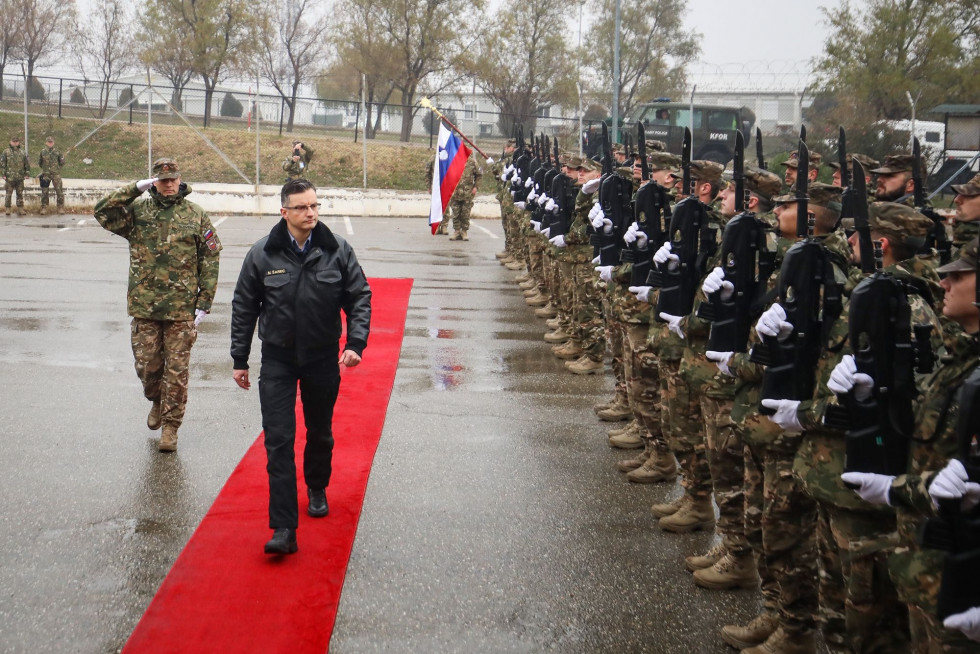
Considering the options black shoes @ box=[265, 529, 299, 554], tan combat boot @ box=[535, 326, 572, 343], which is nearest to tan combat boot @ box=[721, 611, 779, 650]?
black shoes @ box=[265, 529, 299, 554]

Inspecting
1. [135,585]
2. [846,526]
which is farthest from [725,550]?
[135,585]

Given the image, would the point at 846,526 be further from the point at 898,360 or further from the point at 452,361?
the point at 452,361

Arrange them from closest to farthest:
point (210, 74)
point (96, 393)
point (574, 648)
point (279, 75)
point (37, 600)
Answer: point (574, 648) < point (37, 600) < point (96, 393) < point (210, 74) < point (279, 75)

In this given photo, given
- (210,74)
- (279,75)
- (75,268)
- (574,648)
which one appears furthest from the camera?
(279,75)

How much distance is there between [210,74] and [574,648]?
44.5m

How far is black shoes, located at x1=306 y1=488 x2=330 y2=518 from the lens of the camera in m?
6.26

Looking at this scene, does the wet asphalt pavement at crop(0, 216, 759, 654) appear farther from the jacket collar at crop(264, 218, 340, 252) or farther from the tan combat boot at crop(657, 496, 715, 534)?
the jacket collar at crop(264, 218, 340, 252)

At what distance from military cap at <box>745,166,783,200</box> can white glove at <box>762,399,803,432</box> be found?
6.28ft

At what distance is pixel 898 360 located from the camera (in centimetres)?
374

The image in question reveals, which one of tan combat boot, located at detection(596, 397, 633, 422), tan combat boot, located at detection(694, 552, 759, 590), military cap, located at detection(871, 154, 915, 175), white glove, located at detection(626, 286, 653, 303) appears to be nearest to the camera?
tan combat boot, located at detection(694, 552, 759, 590)

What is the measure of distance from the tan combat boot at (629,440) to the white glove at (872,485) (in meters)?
4.02

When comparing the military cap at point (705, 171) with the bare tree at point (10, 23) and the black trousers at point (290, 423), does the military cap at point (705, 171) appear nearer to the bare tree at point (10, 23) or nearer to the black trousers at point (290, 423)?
the black trousers at point (290, 423)

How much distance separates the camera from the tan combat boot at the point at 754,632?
4703 mm

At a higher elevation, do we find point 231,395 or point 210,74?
point 210,74
